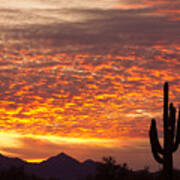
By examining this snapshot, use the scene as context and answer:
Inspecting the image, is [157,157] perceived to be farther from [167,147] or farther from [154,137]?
[154,137]

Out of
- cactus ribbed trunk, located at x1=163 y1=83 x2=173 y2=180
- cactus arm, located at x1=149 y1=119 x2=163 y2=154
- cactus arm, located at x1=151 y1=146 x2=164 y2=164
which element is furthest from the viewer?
cactus ribbed trunk, located at x1=163 y1=83 x2=173 y2=180

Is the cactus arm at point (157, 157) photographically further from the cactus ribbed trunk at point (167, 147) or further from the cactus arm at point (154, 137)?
the cactus ribbed trunk at point (167, 147)

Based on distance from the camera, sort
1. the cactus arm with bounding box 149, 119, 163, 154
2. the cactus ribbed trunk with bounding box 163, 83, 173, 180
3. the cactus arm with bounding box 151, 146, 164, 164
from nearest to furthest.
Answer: the cactus arm with bounding box 149, 119, 163, 154 → the cactus arm with bounding box 151, 146, 164, 164 → the cactus ribbed trunk with bounding box 163, 83, 173, 180

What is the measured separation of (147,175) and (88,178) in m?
7.46

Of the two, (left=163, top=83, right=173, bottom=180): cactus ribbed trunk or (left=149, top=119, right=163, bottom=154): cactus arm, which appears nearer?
(left=149, top=119, right=163, bottom=154): cactus arm

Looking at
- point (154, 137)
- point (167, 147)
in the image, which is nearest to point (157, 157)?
point (167, 147)

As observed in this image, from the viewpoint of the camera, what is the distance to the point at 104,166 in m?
53.8

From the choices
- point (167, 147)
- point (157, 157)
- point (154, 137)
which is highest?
point (154, 137)

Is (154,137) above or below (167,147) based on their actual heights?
above

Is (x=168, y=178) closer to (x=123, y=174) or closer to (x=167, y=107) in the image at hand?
(x=167, y=107)

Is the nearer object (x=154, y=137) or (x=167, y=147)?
(x=154, y=137)

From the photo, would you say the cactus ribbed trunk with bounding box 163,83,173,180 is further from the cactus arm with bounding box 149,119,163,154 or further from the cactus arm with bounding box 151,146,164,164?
the cactus arm with bounding box 149,119,163,154

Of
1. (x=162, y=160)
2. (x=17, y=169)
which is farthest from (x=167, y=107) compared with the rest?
(x=17, y=169)

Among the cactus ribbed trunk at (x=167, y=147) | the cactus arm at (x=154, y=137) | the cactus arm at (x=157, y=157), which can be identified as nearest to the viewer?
the cactus arm at (x=154, y=137)
